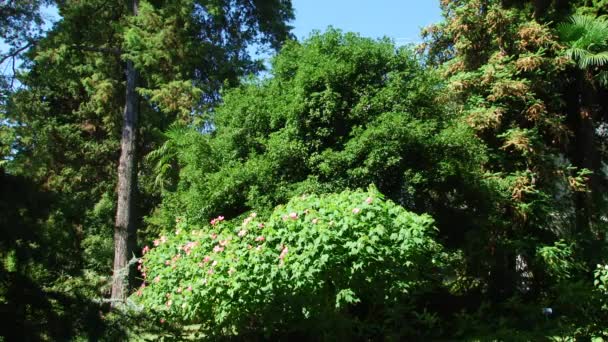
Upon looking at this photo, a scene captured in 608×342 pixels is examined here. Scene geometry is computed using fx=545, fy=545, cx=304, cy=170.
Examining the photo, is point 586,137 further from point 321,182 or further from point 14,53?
point 14,53

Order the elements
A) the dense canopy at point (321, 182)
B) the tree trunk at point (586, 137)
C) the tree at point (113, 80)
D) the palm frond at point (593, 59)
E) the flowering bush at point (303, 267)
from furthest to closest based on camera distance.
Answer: the tree at point (113, 80)
the tree trunk at point (586, 137)
the palm frond at point (593, 59)
the flowering bush at point (303, 267)
the dense canopy at point (321, 182)

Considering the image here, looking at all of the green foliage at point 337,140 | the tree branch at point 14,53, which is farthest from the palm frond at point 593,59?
the tree branch at point 14,53

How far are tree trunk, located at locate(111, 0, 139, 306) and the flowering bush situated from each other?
23.3ft

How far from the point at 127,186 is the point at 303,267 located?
30.4 feet

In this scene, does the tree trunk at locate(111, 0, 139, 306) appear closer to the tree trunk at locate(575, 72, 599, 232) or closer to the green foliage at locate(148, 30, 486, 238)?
the green foliage at locate(148, 30, 486, 238)

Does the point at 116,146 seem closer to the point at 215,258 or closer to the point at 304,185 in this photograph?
the point at 304,185

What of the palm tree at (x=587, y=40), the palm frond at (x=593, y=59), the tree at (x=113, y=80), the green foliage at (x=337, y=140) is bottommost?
the green foliage at (x=337, y=140)

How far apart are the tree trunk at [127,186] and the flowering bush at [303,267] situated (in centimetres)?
712

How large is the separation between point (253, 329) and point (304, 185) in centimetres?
212

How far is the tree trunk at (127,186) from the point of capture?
13.4m

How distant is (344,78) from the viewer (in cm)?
859

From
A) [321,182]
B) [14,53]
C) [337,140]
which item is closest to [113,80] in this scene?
[14,53]

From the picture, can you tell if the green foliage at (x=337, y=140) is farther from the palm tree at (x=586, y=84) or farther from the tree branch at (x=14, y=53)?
the tree branch at (x=14, y=53)

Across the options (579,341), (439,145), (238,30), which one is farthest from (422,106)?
(238,30)
